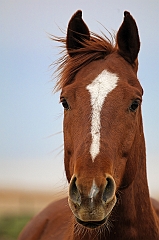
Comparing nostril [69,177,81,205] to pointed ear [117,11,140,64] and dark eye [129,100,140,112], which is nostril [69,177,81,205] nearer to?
dark eye [129,100,140,112]

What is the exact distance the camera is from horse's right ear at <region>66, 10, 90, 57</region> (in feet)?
15.6

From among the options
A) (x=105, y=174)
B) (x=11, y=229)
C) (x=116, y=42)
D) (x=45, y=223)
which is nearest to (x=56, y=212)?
(x=45, y=223)

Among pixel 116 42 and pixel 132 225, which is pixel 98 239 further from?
pixel 116 42

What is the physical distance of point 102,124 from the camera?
392 centimetres

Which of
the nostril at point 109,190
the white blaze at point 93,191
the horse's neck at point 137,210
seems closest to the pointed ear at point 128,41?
the horse's neck at point 137,210

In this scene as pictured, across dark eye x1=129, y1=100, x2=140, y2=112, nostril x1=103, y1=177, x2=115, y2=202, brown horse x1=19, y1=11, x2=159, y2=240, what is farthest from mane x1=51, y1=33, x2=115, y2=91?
nostril x1=103, y1=177, x2=115, y2=202

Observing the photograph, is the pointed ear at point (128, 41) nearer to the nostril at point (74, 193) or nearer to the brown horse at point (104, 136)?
the brown horse at point (104, 136)

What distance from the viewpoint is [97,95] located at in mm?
4078

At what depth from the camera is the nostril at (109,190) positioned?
11.6 ft

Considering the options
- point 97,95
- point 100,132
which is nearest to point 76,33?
point 97,95

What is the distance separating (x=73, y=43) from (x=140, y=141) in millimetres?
1222

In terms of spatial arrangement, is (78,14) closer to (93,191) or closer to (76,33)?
(76,33)

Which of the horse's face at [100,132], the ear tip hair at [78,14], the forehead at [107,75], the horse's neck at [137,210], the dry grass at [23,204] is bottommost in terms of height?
the dry grass at [23,204]

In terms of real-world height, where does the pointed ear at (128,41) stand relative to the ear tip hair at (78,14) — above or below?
below
